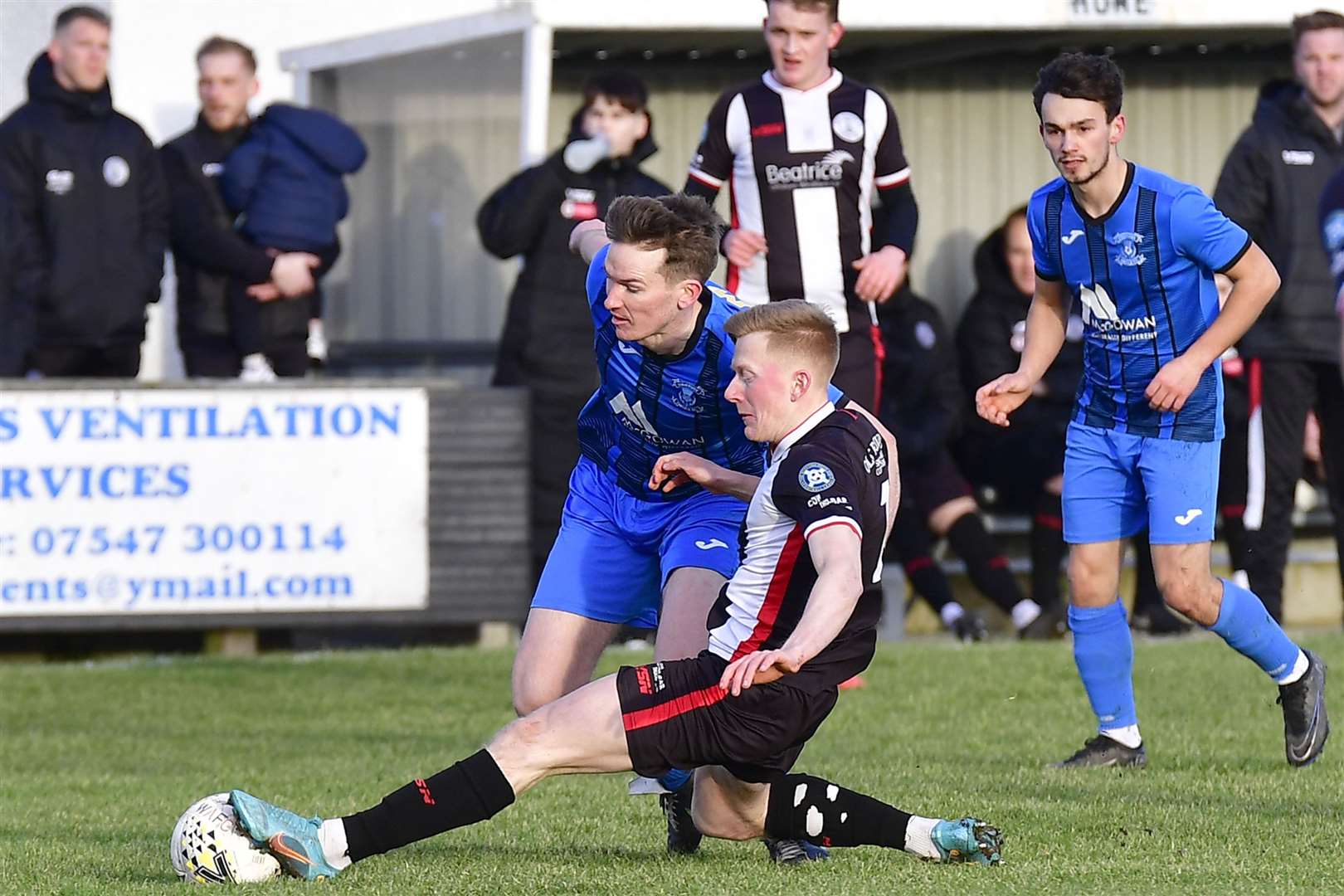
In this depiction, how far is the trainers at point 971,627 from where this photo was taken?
38.9ft

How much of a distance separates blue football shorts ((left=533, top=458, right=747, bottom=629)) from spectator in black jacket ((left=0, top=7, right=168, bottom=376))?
5627 millimetres

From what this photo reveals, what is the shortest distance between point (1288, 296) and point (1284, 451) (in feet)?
2.63

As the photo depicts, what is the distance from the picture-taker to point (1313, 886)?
5.20 m

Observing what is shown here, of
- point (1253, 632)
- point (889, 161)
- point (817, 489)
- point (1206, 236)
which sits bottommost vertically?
point (1253, 632)

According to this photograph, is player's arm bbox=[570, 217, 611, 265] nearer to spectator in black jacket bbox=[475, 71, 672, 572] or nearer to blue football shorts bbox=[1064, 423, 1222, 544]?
blue football shorts bbox=[1064, 423, 1222, 544]

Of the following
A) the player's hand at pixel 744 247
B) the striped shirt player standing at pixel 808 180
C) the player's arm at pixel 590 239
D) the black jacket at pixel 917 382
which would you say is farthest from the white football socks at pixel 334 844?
the black jacket at pixel 917 382

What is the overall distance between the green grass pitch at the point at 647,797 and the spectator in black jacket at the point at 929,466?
40.9 inches

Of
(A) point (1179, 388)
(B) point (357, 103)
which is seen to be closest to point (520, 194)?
(B) point (357, 103)

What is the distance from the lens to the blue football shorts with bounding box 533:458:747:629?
20.7 ft

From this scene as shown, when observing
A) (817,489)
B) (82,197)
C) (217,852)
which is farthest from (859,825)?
(82,197)

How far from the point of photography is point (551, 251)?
11.9 m

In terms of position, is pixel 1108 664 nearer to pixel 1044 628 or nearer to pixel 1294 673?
pixel 1294 673

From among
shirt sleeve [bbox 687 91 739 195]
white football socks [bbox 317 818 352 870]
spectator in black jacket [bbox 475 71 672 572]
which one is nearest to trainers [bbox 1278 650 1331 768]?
shirt sleeve [bbox 687 91 739 195]

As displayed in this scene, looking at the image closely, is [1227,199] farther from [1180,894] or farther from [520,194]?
[1180,894]
